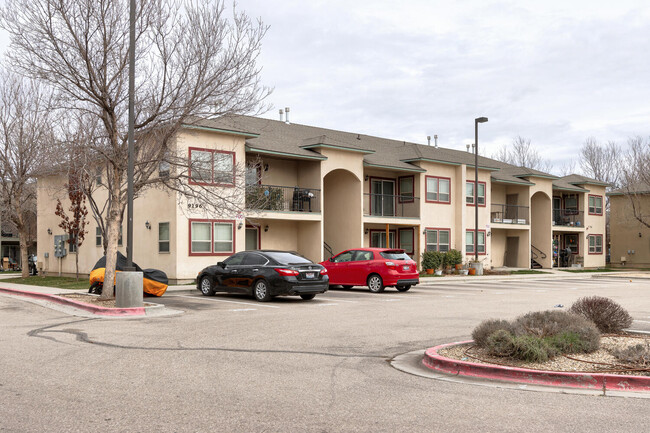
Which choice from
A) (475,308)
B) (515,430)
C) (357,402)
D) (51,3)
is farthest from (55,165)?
(515,430)

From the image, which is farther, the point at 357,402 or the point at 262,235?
the point at 262,235

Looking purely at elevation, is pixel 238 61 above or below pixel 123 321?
above

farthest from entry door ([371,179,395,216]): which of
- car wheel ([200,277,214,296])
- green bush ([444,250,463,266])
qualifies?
car wheel ([200,277,214,296])

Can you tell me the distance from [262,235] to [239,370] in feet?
69.7

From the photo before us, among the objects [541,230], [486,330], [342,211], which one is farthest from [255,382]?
[541,230]

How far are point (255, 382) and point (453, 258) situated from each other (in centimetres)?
2829

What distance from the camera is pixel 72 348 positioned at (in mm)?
9859

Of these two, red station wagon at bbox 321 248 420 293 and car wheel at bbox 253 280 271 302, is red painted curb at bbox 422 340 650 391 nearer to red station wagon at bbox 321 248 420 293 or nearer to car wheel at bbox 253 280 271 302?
car wheel at bbox 253 280 271 302

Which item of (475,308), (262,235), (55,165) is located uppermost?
(55,165)

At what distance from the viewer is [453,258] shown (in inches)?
1361

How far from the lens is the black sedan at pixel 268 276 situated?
17562 mm

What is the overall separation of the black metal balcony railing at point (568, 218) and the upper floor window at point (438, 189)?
13.2m

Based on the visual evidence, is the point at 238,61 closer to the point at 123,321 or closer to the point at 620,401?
the point at 123,321

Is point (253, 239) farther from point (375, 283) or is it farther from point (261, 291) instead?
point (261, 291)
